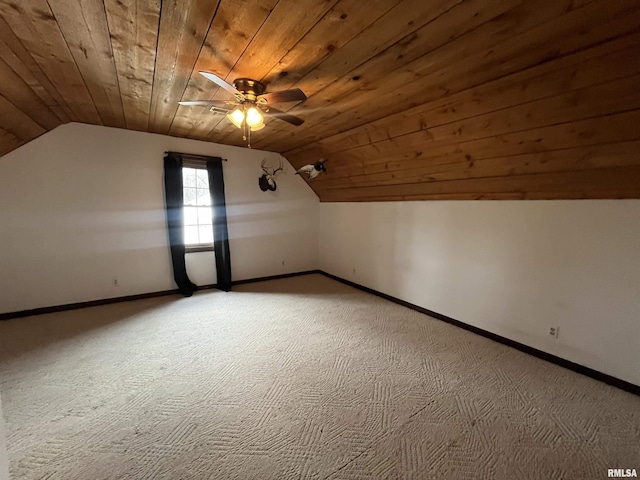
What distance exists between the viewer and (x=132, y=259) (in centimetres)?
382

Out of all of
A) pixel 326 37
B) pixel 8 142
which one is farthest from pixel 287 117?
pixel 8 142

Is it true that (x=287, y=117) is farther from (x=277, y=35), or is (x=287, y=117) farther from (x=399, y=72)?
(x=399, y=72)

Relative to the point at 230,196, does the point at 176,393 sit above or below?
below

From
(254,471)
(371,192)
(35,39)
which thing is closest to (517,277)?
(371,192)

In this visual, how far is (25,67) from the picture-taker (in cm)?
180

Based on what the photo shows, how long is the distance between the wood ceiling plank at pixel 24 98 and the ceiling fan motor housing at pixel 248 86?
138 centimetres

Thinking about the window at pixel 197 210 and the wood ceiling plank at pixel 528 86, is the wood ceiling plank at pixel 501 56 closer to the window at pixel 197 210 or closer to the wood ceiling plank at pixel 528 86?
the wood ceiling plank at pixel 528 86

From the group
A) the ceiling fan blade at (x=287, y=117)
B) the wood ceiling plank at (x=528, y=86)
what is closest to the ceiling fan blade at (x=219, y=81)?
the ceiling fan blade at (x=287, y=117)

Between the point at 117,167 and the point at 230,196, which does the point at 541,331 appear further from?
the point at 117,167

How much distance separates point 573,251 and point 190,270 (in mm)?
4577

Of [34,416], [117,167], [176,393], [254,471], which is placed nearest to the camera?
[254,471]

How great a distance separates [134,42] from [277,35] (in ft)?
2.78

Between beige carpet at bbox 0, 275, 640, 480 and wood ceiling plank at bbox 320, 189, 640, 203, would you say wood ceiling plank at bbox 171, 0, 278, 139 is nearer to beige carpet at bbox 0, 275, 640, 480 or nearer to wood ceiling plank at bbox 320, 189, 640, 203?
beige carpet at bbox 0, 275, 640, 480

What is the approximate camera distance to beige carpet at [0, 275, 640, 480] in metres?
1.49
